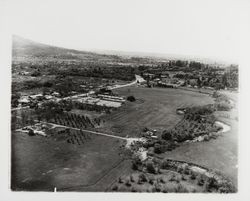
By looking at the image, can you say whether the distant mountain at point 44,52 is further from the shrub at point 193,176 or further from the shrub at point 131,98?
the shrub at point 193,176

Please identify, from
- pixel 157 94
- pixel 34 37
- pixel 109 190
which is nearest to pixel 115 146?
pixel 109 190

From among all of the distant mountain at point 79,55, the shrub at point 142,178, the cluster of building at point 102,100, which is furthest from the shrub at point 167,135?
the distant mountain at point 79,55

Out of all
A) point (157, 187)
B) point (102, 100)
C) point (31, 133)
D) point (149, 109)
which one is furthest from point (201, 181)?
point (31, 133)

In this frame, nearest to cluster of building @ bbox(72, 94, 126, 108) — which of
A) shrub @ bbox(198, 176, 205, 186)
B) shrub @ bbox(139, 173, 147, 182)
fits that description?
shrub @ bbox(139, 173, 147, 182)

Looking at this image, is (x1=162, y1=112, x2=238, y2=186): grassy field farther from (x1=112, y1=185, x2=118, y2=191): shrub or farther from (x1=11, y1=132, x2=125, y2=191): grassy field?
(x1=11, y1=132, x2=125, y2=191): grassy field

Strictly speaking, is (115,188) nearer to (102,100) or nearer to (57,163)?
(57,163)
